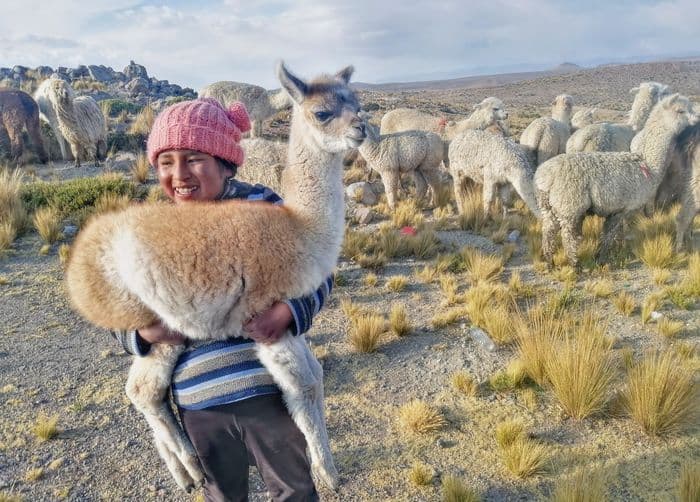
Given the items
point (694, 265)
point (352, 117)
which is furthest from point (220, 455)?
point (694, 265)

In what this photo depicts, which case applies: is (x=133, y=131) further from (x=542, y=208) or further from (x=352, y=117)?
(x=352, y=117)

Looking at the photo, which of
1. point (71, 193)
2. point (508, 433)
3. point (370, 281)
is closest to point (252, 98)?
point (71, 193)

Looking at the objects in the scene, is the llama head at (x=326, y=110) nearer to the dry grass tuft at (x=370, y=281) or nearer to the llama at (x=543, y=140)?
the dry grass tuft at (x=370, y=281)

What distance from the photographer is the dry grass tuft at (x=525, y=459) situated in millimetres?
2756

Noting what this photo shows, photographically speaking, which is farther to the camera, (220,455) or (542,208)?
(542,208)

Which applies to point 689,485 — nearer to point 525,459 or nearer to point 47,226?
point 525,459

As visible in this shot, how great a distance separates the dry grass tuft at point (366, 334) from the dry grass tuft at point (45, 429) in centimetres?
230

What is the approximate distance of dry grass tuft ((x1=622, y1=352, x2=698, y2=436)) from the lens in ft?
10.0

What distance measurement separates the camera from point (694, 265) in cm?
523

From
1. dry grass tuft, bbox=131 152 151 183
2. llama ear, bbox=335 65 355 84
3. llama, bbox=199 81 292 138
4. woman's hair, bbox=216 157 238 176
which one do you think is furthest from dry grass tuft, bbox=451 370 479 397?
llama, bbox=199 81 292 138

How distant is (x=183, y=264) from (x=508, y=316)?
12.2 ft

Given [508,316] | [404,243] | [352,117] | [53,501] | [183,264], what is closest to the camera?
[183,264]

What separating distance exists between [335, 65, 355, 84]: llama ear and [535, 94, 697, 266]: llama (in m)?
3.97

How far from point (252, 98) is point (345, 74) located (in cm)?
1005
